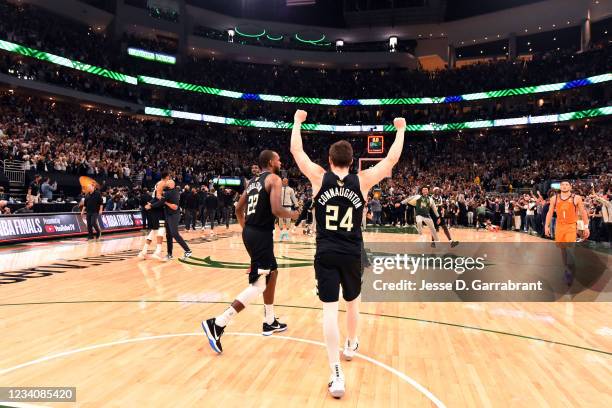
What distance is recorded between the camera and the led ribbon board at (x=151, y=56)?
1596 inches

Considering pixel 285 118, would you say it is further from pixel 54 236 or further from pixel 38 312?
pixel 38 312

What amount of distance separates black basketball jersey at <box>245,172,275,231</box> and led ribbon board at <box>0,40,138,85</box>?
3300 cm

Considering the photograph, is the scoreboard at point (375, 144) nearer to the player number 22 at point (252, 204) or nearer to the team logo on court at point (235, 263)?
the team logo on court at point (235, 263)

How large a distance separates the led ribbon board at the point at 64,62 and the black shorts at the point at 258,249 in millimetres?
33157

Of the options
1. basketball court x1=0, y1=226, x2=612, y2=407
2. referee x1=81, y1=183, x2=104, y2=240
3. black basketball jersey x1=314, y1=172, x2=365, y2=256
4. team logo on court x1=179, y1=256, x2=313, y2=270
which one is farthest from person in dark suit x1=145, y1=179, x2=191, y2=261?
black basketball jersey x1=314, y1=172, x2=365, y2=256

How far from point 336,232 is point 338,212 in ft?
0.56

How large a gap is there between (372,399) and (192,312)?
347 centimetres

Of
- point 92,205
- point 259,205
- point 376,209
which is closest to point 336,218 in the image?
point 259,205

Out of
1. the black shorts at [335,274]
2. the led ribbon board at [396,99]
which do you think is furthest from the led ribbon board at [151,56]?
the black shorts at [335,274]

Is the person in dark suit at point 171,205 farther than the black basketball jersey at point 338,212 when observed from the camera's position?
Yes

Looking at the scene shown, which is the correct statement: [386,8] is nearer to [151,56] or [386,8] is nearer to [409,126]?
[409,126]

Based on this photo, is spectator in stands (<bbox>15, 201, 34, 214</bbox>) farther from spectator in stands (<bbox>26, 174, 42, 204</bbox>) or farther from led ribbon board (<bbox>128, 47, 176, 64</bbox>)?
led ribbon board (<bbox>128, 47, 176, 64</bbox>)

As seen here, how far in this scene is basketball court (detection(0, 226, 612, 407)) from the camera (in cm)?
353

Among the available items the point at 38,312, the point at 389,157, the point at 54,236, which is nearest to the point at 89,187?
the point at 54,236
